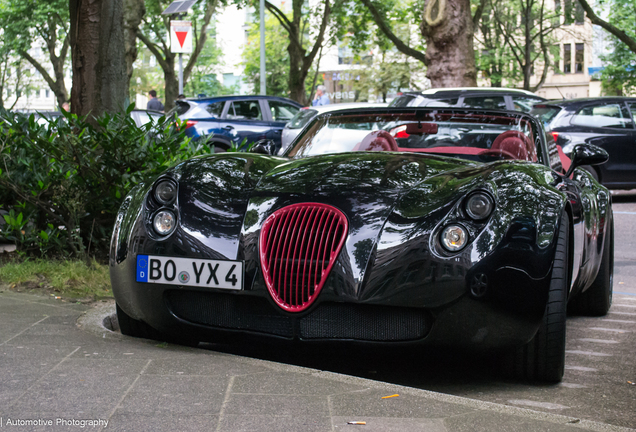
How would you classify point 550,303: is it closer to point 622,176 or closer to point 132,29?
point 622,176

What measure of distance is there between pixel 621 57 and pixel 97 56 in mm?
39858

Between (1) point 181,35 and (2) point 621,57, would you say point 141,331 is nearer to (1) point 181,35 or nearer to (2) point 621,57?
(1) point 181,35

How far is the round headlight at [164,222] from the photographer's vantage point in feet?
11.4

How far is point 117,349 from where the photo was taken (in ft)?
11.3

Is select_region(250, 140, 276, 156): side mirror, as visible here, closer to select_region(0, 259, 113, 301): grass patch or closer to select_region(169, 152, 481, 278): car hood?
select_region(169, 152, 481, 278): car hood

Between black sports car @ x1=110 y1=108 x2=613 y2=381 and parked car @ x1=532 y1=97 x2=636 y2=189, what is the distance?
8963 mm

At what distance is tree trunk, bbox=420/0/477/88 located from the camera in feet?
54.6

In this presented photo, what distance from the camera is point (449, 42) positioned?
1684 centimetres

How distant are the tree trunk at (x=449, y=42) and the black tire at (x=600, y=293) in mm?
12151

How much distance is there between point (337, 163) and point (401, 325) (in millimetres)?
909

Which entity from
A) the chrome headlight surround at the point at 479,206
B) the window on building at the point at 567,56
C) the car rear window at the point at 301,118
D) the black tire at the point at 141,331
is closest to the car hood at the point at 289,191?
the chrome headlight surround at the point at 479,206

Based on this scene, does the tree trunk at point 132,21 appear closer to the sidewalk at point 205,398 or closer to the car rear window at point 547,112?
the car rear window at point 547,112

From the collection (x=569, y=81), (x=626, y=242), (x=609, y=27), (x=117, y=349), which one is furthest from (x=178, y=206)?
(x=569, y=81)

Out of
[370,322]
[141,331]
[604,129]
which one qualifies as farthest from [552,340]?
[604,129]
